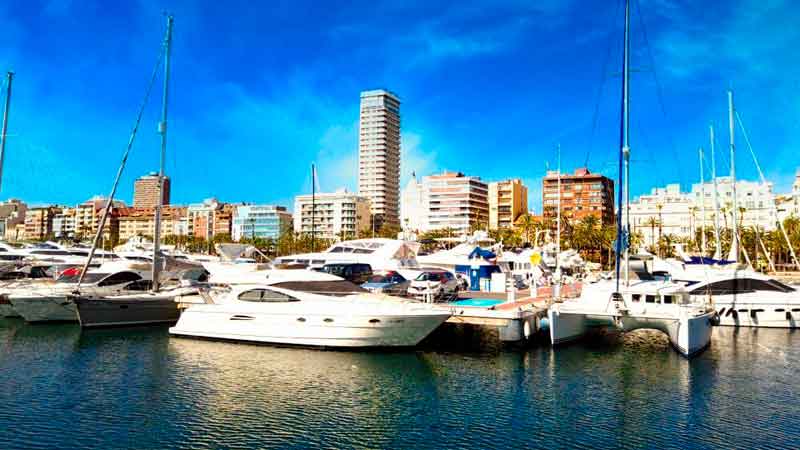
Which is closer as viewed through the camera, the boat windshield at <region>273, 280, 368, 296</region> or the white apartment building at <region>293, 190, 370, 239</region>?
the boat windshield at <region>273, 280, 368, 296</region>

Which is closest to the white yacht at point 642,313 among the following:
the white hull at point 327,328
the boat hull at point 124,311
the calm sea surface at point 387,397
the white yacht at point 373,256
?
the calm sea surface at point 387,397

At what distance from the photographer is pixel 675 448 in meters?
14.1

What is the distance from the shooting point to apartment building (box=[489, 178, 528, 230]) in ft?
583

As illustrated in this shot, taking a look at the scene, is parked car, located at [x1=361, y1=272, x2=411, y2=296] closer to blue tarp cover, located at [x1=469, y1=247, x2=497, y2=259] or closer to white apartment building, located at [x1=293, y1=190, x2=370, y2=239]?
blue tarp cover, located at [x1=469, y1=247, x2=497, y2=259]

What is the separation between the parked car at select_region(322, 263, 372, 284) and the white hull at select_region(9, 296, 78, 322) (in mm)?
14459

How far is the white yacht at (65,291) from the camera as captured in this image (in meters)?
30.7

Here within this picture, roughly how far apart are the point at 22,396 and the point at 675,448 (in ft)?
62.7

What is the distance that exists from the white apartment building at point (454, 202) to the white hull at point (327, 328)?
13779cm

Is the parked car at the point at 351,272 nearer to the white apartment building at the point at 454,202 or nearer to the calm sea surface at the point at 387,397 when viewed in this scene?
the calm sea surface at the point at 387,397

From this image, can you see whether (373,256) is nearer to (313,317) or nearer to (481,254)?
(481,254)


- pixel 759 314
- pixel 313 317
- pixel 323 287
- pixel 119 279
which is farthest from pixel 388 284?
pixel 759 314

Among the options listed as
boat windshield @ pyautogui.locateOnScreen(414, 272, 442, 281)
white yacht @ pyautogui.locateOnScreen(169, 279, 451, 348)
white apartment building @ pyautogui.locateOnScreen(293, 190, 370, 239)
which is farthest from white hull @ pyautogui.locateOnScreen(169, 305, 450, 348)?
white apartment building @ pyautogui.locateOnScreen(293, 190, 370, 239)

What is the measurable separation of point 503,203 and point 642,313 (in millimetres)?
156717

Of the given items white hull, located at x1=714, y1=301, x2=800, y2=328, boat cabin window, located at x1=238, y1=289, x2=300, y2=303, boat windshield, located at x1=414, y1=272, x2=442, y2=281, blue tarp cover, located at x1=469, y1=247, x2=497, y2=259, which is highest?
blue tarp cover, located at x1=469, y1=247, x2=497, y2=259
